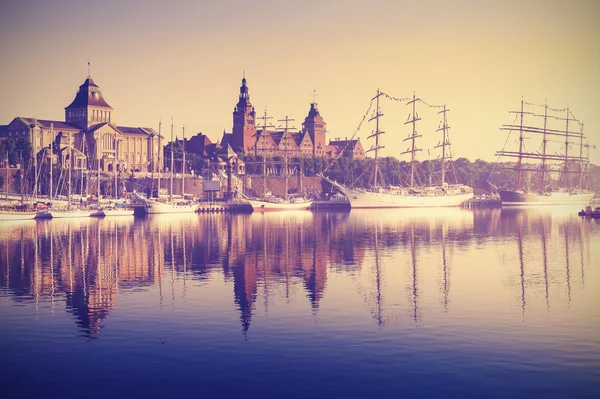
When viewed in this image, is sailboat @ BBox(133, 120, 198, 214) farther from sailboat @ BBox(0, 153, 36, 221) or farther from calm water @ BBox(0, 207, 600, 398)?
calm water @ BBox(0, 207, 600, 398)

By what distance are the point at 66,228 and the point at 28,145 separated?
261ft

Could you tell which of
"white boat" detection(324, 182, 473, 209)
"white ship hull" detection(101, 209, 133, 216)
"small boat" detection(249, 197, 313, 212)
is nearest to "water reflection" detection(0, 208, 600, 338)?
"white ship hull" detection(101, 209, 133, 216)

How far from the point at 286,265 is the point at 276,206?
4188 inches

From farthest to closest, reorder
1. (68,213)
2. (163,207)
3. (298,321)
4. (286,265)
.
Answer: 1. (163,207)
2. (68,213)
3. (286,265)
4. (298,321)

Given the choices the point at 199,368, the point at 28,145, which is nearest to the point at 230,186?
the point at 28,145

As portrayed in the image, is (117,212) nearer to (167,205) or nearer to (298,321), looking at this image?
(167,205)

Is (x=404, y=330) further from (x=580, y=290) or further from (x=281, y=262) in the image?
(x=281, y=262)

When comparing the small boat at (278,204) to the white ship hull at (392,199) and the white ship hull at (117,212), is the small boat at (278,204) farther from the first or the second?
the white ship hull at (117,212)

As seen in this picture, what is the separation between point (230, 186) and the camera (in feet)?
582

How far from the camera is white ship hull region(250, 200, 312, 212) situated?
162m

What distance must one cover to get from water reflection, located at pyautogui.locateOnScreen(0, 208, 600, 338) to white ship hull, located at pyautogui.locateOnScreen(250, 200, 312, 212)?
62.9 metres

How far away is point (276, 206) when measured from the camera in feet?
541

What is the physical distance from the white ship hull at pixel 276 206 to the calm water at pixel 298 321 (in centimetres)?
8928

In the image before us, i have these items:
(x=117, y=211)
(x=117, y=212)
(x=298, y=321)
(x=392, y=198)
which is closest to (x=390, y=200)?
(x=392, y=198)
